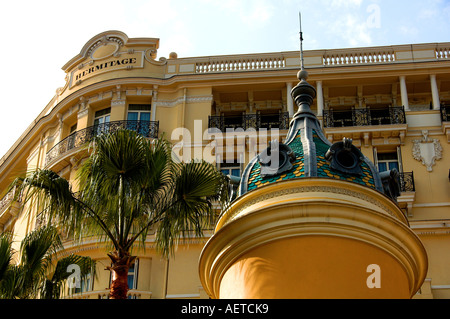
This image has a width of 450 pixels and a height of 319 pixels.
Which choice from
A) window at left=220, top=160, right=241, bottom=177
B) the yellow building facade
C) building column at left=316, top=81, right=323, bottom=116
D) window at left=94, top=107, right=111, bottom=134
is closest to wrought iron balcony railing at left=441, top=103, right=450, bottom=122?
the yellow building facade

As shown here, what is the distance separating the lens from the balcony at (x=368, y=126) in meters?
28.7

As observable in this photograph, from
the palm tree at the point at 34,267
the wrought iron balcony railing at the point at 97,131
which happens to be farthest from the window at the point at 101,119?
the palm tree at the point at 34,267

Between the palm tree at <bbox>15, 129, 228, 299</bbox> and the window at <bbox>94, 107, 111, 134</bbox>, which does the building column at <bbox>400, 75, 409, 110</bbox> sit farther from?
the palm tree at <bbox>15, 129, 228, 299</bbox>

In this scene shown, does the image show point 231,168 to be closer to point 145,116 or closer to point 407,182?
point 145,116

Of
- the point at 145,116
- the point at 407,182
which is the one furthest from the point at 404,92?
the point at 145,116

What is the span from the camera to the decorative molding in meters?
28.1

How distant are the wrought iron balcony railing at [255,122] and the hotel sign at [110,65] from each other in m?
4.12

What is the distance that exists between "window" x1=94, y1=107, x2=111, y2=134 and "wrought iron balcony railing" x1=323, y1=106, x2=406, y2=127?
8506mm

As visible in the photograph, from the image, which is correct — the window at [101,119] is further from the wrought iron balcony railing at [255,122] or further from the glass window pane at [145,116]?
the wrought iron balcony railing at [255,122]

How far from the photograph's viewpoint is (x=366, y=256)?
12.6 m

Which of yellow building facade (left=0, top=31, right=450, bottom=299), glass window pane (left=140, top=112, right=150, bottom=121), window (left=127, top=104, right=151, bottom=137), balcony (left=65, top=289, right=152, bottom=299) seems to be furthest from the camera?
glass window pane (left=140, top=112, right=150, bottom=121)
